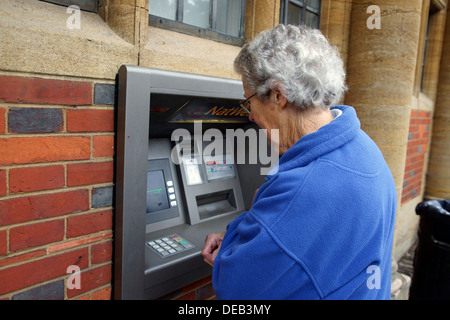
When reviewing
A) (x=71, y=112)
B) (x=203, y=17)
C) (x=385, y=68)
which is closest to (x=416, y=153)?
(x=385, y=68)

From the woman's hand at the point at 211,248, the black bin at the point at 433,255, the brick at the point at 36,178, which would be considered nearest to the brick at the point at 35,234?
the brick at the point at 36,178

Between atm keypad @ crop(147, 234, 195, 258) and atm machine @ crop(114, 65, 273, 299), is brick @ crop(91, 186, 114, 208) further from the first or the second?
atm keypad @ crop(147, 234, 195, 258)

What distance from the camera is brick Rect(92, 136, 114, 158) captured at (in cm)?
140

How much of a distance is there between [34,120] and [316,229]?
103cm

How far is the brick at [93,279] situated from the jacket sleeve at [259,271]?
67 cm

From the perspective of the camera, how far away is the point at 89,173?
1.40 metres

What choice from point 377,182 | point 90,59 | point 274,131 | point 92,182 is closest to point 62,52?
point 90,59

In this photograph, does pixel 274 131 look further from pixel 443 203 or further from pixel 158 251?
pixel 443 203

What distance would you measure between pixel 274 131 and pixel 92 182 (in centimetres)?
77

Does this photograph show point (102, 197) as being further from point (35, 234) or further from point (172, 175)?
point (172, 175)

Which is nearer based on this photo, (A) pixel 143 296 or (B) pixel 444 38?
(A) pixel 143 296

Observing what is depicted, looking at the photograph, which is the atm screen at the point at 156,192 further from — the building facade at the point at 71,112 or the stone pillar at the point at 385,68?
the stone pillar at the point at 385,68

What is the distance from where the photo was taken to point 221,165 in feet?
7.11

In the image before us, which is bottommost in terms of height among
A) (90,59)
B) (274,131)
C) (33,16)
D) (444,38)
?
(274,131)
